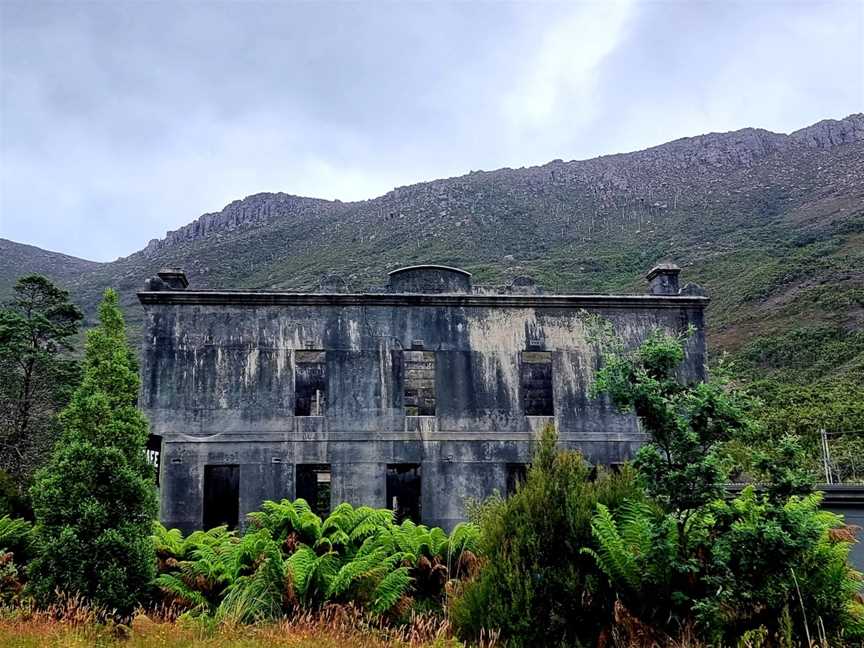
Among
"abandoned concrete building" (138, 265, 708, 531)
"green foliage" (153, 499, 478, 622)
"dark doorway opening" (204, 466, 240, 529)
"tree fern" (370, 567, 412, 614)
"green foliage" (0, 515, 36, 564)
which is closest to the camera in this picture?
"tree fern" (370, 567, 412, 614)

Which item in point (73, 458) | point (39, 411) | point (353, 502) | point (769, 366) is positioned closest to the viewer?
point (73, 458)

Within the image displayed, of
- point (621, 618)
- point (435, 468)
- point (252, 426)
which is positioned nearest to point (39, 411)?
point (252, 426)

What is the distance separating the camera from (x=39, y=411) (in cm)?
2552

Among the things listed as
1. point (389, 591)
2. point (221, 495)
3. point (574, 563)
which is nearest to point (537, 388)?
point (221, 495)

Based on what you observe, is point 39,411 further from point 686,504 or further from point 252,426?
point 686,504

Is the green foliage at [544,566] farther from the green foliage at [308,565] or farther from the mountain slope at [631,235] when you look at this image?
the mountain slope at [631,235]

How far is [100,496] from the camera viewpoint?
10703 mm

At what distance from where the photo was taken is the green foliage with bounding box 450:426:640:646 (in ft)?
26.6

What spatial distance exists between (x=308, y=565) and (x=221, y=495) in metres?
10.4

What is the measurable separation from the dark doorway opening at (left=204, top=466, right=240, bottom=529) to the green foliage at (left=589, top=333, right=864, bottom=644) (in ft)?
44.5

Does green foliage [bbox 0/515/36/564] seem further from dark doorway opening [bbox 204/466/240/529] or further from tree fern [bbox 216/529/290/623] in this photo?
dark doorway opening [bbox 204/466/240/529]

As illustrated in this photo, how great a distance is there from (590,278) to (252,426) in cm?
4166

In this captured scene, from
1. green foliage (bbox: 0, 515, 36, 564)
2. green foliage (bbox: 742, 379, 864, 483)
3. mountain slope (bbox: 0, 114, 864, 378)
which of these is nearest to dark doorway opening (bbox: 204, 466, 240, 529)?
green foliage (bbox: 0, 515, 36, 564)

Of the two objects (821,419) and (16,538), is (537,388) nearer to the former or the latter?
(16,538)
